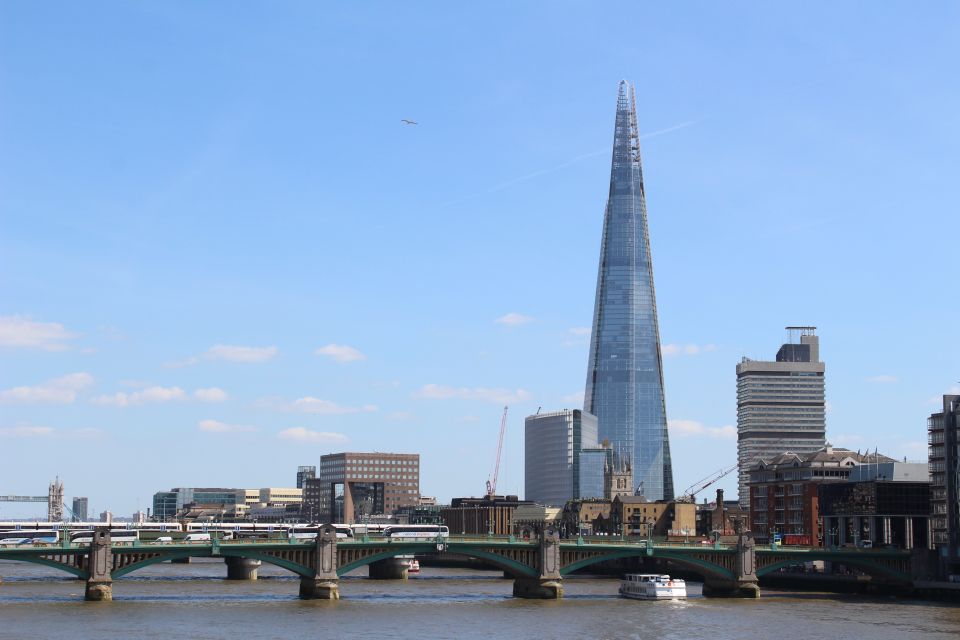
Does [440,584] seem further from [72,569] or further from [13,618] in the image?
[13,618]

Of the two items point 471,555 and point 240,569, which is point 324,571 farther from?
point 240,569

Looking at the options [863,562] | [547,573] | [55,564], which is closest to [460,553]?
[547,573]

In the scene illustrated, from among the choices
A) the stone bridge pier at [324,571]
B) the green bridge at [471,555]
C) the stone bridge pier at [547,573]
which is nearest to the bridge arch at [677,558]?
the green bridge at [471,555]

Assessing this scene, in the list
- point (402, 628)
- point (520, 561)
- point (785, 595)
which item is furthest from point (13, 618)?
point (785, 595)

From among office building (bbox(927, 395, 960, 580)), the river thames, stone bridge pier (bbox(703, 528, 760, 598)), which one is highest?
office building (bbox(927, 395, 960, 580))

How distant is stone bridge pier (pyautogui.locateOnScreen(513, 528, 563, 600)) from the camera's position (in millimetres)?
152500

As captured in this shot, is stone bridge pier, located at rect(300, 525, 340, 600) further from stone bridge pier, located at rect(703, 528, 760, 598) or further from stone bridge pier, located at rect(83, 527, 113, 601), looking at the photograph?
stone bridge pier, located at rect(703, 528, 760, 598)

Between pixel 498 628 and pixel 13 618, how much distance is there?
42.8 metres

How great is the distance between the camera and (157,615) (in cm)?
12431

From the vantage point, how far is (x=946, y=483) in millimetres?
173625

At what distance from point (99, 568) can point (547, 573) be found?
49011mm

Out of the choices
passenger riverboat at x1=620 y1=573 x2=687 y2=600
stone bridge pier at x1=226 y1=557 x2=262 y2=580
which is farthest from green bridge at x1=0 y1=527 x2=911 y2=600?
stone bridge pier at x1=226 y1=557 x2=262 y2=580

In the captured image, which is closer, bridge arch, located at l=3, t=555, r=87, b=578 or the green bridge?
bridge arch, located at l=3, t=555, r=87, b=578

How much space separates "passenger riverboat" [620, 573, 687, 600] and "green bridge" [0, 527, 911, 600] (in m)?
2.79
